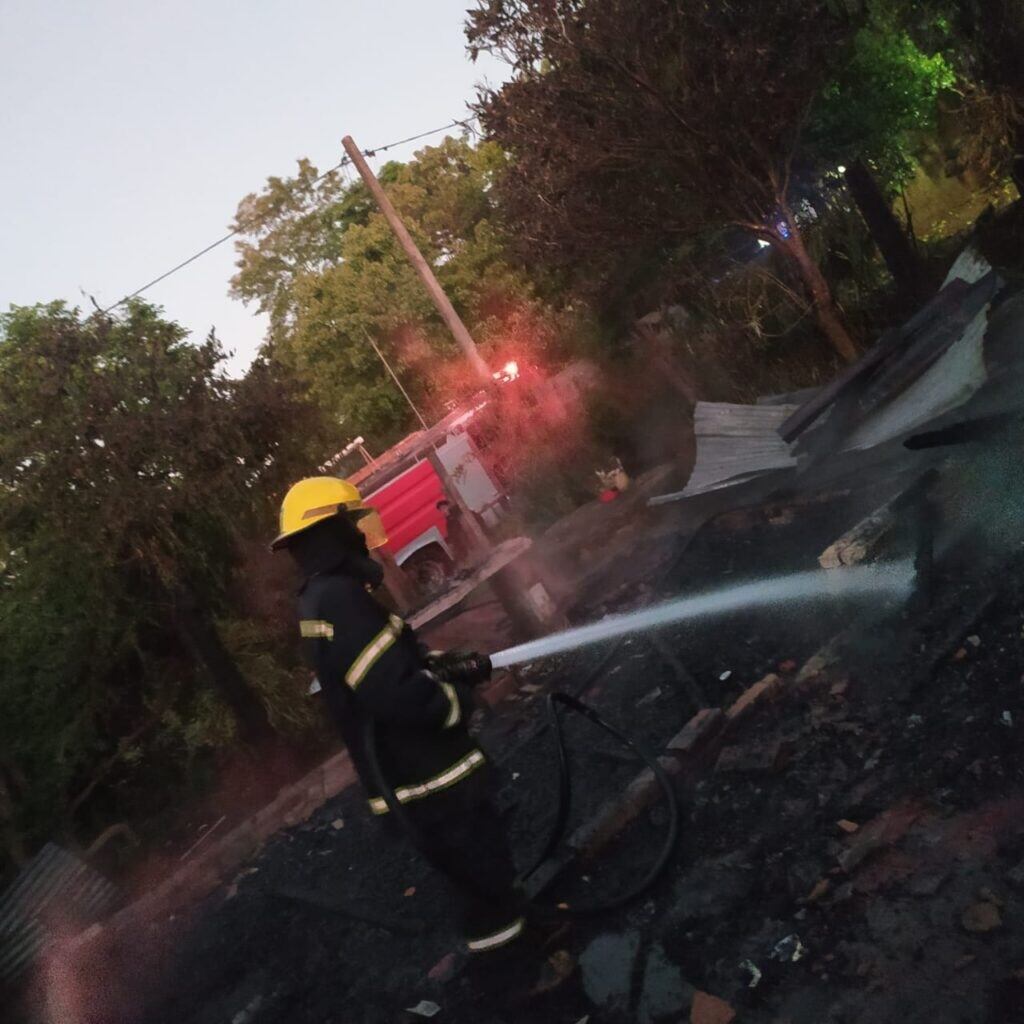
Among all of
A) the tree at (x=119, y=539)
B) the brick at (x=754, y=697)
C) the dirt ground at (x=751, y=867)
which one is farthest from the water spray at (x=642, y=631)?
the tree at (x=119, y=539)

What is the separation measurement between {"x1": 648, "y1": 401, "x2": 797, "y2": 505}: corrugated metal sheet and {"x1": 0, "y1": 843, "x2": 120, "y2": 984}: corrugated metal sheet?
597 centimetres

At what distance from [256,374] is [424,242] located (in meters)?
21.2

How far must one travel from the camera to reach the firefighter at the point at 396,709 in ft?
11.6

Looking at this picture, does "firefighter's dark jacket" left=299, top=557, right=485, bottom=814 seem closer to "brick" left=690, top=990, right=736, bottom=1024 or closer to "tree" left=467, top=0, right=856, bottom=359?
"brick" left=690, top=990, right=736, bottom=1024

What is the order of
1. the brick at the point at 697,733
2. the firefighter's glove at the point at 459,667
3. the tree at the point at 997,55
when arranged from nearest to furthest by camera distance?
the firefighter's glove at the point at 459,667, the brick at the point at 697,733, the tree at the point at 997,55

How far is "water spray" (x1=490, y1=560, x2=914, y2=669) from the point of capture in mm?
5223

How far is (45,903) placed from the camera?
7.74 meters

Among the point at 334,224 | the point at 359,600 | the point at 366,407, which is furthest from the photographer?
the point at 334,224

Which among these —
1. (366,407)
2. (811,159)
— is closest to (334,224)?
(366,407)

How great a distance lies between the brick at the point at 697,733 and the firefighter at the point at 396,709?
1.08m

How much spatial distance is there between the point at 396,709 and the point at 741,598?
11.4 feet

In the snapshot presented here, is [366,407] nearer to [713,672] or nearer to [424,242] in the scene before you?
[424,242]

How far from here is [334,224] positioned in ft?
124

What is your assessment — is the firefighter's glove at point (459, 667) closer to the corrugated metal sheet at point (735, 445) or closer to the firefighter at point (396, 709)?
the firefighter at point (396, 709)
